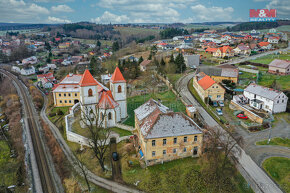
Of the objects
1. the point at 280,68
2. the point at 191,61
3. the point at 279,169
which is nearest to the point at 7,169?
the point at 279,169

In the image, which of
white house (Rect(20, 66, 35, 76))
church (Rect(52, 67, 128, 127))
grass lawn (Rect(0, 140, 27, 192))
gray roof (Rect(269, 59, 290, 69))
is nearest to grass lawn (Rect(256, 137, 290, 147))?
church (Rect(52, 67, 128, 127))

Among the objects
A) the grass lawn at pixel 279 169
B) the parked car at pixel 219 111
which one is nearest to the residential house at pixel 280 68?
the parked car at pixel 219 111

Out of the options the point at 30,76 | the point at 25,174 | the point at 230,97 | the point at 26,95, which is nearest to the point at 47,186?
the point at 25,174

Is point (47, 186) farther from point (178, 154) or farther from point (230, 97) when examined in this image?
point (230, 97)

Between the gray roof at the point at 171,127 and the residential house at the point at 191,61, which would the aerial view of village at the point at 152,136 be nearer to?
the gray roof at the point at 171,127

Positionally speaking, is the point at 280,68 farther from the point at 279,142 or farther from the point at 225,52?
the point at 279,142

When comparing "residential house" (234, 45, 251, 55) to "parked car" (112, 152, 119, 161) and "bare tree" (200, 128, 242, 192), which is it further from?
"parked car" (112, 152, 119, 161)
